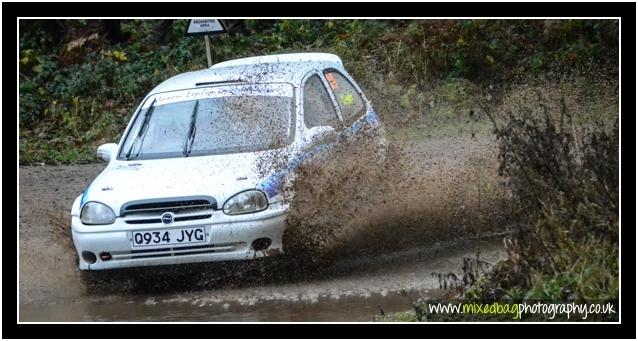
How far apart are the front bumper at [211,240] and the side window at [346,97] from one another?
2.08 m

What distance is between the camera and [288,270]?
349 inches

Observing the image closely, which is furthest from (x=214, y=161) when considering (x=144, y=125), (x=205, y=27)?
(x=205, y=27)

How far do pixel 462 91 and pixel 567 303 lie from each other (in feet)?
31.3

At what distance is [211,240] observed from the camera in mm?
8500

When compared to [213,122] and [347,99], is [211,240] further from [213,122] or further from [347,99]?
[347,99]

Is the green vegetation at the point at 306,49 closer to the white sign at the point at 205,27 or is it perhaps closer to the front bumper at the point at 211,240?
the white sign at the point at 205,27

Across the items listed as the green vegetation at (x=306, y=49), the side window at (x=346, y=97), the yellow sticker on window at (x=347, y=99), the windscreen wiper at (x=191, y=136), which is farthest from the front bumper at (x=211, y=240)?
the green vegetation at (x=306, y=49)

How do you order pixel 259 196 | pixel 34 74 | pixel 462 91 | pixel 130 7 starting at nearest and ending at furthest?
pixel 259 196, pixel 130 7, pixel 462 91, pixel 34 74

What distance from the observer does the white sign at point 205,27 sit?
45.5 feet

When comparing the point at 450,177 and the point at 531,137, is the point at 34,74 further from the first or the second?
the point at 531,137

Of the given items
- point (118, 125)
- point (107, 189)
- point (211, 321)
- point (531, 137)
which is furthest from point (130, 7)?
point (118, 125)

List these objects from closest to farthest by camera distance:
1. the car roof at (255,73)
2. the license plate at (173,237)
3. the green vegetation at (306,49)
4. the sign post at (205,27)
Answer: the license plate at (173,237) < the car roof at (255,73) < the sign post at (205,27) < the green vegetation at (306,49)

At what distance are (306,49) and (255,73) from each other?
725 cm

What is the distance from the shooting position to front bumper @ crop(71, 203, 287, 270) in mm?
8500
